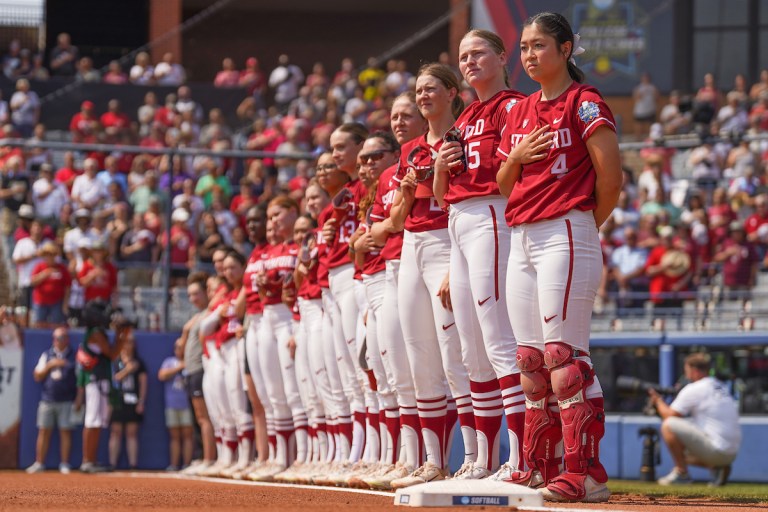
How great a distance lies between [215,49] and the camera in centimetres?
2847

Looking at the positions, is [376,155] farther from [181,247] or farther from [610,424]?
[181,247]

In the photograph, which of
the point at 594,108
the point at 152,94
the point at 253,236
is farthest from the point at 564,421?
the point at 152,94

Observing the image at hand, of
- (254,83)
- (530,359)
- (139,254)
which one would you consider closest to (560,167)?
(530,359)

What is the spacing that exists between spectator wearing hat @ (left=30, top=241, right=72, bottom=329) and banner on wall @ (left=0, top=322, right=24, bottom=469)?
0.32 metres

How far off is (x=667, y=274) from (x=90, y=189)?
730cm

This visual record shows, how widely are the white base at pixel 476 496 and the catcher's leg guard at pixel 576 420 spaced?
55 centimetres

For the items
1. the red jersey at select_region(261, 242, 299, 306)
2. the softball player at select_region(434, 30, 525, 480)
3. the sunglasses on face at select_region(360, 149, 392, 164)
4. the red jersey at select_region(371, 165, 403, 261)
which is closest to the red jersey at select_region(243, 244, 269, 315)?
the red jersey at select_region(261, 242, 299, 306)

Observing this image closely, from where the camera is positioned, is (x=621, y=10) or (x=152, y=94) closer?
(x=152, y=94)

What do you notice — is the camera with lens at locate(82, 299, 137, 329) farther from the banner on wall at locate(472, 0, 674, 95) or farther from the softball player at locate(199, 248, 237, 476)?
the banner on wall at locate(472, 0, 674, 95)

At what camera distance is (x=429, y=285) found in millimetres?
7105

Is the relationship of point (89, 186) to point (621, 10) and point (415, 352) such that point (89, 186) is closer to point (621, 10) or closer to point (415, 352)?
point (415, 352)

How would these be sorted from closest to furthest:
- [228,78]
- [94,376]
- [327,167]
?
[327,167]
[94,376]
[228,78]

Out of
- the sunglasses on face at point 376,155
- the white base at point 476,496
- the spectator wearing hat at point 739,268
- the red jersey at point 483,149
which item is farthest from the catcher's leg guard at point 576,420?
the spectator wearing hat at point 739,268

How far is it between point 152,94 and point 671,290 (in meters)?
10.8
